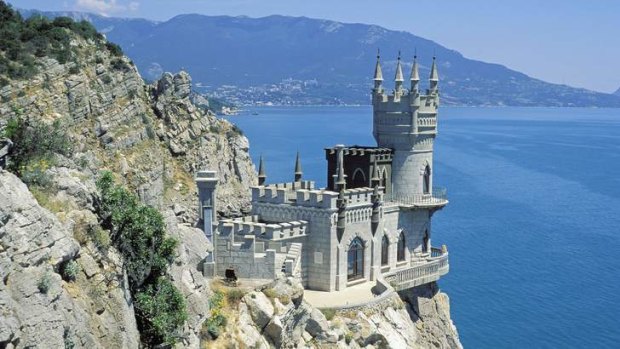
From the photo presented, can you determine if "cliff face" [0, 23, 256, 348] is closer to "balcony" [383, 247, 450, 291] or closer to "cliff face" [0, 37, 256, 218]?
"cliff face" [0, 37, 256, 218]

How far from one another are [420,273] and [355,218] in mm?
6614

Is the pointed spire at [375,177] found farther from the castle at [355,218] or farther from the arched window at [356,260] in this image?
the arched window at [356,260]

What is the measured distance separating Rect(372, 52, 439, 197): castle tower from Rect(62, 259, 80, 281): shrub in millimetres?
28013

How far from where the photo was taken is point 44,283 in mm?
15383

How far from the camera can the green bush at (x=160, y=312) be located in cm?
2036

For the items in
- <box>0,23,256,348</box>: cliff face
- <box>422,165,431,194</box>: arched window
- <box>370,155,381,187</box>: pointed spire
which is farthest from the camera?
<box>422,165,431,194</box>: arched window

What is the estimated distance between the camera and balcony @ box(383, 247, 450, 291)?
136ft

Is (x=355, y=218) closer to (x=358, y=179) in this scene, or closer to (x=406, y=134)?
(x=358, y=179)

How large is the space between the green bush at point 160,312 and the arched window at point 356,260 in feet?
60.3

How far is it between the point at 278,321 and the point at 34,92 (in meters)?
37.4

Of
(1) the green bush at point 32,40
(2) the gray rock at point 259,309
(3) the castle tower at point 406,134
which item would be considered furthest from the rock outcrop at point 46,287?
(1) the green bush at point 32,40

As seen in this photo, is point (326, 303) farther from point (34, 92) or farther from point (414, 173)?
point (34, 92)

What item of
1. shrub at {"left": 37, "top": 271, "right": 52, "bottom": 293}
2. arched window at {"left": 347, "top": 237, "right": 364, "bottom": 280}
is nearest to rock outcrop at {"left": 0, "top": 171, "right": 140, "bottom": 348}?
shrub at {"left": 37, "top": 271, "right": 52, "bottom": 293}

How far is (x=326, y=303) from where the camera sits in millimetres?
35844
